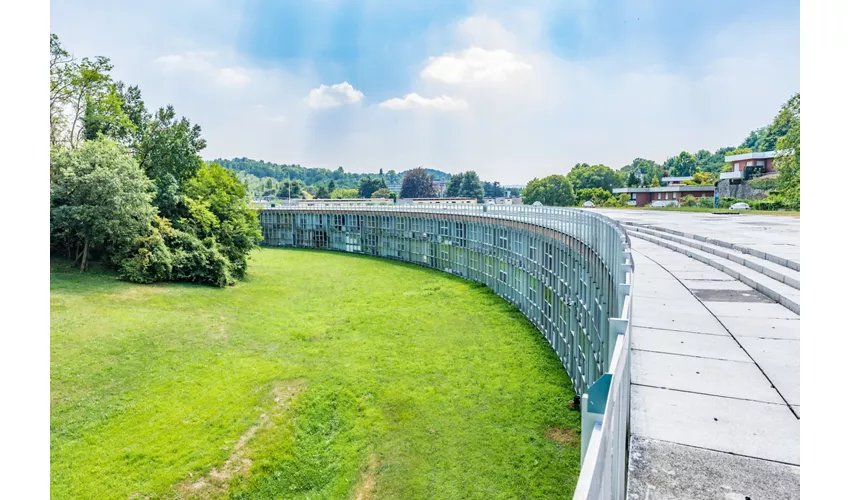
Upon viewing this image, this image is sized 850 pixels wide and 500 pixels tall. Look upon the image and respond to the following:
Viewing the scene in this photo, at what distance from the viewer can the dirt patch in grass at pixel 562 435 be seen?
9125mm

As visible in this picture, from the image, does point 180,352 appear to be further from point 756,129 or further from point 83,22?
point 756,129

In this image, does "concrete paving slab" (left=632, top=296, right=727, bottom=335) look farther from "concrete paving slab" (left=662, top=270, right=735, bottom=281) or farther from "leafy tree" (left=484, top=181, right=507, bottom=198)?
"leafy tree" (left=484, top=181, right=507, bottom=198)

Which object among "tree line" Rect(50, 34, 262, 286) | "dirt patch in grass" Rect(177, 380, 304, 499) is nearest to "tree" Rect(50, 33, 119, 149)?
"tree line" Rect(50, 34, 262, 286)

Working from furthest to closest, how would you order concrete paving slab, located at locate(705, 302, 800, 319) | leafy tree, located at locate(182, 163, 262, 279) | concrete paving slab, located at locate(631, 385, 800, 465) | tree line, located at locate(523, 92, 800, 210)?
tree line, located at locate(523, 92, 800, 210), leafy tree, located at locate(182, 163, 262, 279), concrete paving slab, located at locate(705, 302, 800, 319), concrete paving slab, located at locate(631, 385, 800, 465)

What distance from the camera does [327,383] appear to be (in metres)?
11.9

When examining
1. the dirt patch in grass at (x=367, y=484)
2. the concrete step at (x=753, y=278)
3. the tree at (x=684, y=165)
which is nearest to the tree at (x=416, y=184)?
the tree at (x=684, y=165)

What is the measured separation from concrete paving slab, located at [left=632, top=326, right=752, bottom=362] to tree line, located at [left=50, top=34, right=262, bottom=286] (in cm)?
2015

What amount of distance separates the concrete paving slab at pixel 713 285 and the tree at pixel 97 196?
1959cm

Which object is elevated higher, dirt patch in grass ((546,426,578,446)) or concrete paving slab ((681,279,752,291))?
concrete paving slab ((681,279,752,291))

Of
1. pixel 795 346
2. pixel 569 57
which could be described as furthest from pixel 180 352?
pixel 569 57

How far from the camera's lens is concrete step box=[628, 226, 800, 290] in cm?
676

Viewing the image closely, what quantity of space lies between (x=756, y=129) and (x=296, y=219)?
75606mm

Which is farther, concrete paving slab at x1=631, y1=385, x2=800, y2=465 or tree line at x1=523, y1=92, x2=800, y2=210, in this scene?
tree line at x1=523, y1=92, x2=800, y2=210
